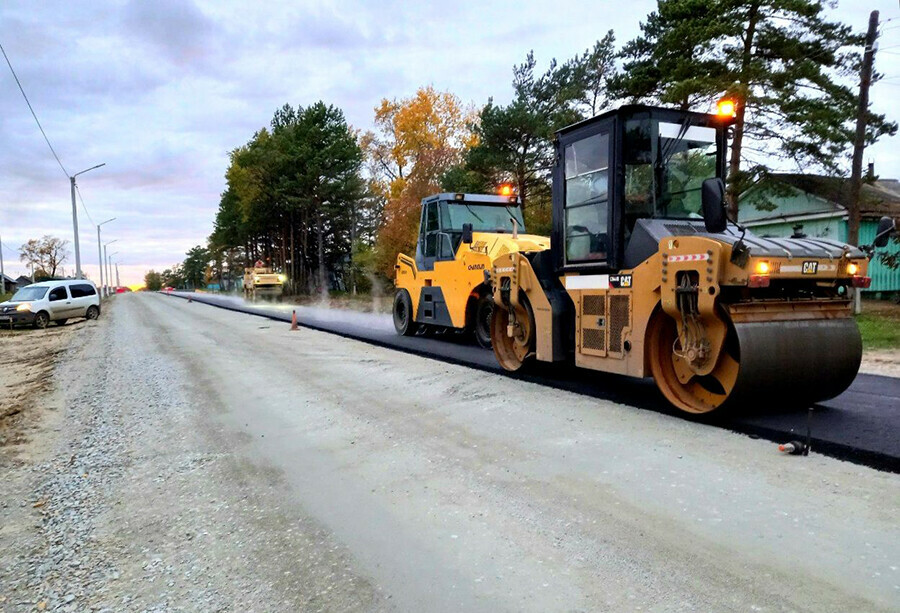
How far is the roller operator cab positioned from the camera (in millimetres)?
11367

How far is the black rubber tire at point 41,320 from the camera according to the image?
2108 cm

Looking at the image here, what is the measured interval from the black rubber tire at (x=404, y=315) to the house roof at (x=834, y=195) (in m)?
11.8

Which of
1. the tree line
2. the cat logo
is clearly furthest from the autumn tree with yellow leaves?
the cat logo

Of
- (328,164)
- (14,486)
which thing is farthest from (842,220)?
(328,164)

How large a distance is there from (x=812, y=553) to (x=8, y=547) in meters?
4.46

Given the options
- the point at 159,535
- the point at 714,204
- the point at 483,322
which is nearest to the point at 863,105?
the point at 483,322

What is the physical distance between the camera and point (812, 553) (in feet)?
10.6

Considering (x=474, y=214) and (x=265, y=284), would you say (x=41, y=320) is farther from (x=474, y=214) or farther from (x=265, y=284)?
(x=474, y=214)

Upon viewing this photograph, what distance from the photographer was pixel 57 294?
22.1m

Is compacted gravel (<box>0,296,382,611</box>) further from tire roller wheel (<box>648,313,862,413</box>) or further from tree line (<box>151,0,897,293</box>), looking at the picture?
tree line (<box>151,0,897,293</box>)

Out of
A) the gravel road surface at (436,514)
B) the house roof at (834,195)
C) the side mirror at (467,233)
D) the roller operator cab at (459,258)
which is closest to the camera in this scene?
the gravel road surface at (436,514)

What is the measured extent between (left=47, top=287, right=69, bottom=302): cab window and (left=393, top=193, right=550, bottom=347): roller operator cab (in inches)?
568

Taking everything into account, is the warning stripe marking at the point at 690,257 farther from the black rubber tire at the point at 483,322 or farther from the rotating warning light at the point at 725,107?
the black rubber tire at the point at 483,322

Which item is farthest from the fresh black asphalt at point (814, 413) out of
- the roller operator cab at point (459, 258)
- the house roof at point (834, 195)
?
the house roof at point (834, 195)
